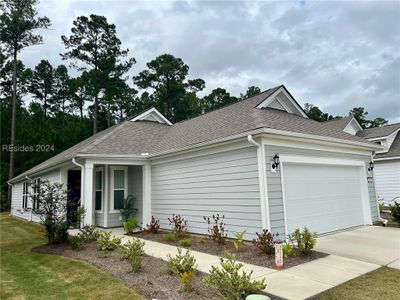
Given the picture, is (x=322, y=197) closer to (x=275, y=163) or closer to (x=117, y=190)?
(x=275, y=163)

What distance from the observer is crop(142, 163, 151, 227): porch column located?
10.6 m

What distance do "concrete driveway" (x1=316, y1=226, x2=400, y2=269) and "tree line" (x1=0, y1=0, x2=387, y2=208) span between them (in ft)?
77.5

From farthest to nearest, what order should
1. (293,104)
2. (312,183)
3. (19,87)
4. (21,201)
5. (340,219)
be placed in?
(19,87) < (21,201) < (293,104) < (340,219) < (312,183)

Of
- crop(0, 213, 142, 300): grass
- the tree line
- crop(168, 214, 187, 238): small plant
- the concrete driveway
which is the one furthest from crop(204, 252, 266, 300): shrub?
the tree line

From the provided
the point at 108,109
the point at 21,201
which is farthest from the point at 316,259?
the point at 108,109

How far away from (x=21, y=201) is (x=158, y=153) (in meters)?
14.1

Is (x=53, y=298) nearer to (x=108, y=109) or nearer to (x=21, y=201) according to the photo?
(x=21, y=201)

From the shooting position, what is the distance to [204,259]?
20.2 feet

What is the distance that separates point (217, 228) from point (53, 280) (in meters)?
3.88

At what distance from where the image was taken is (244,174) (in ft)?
24.0

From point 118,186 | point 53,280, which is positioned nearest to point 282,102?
point 118,186

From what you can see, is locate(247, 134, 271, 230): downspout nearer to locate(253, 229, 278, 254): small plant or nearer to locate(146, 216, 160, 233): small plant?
locate(253, 229, 278, 254): small plant

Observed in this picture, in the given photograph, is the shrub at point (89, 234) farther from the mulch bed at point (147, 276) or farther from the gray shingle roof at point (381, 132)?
the gray shingle roof at point (381, 132)

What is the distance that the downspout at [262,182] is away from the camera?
21.9ft
